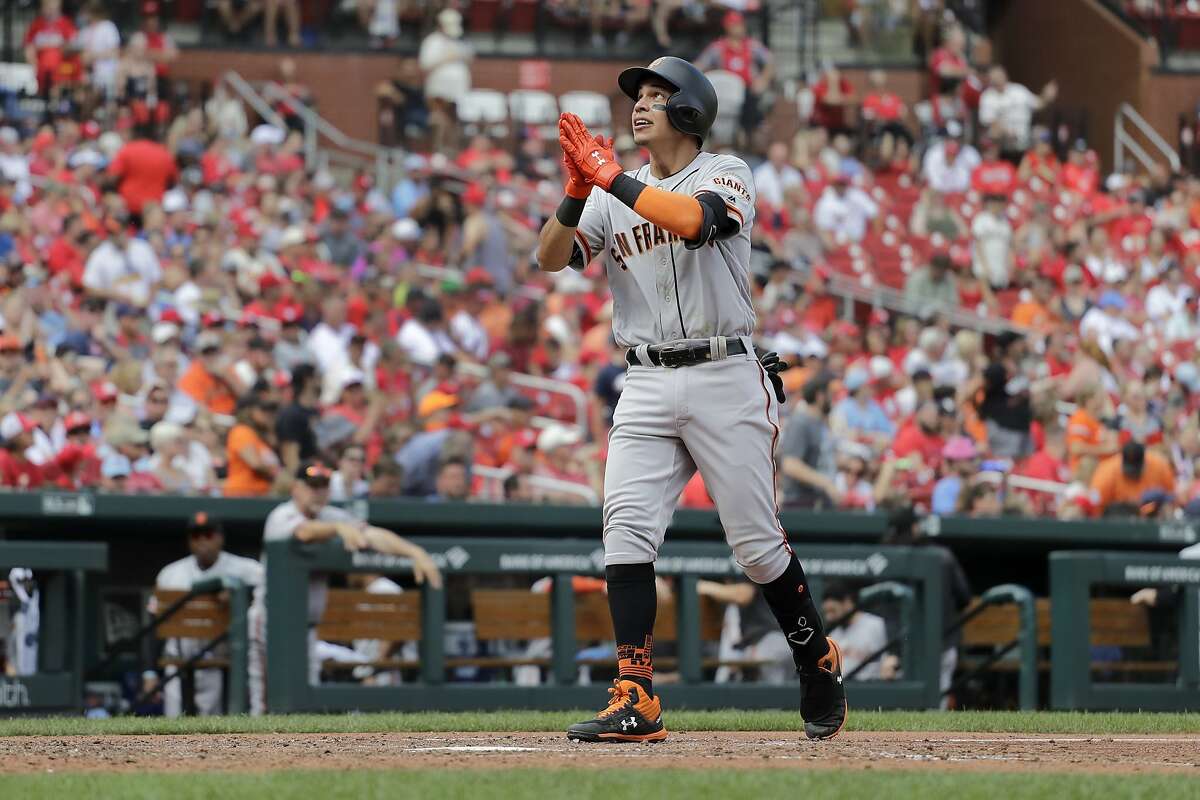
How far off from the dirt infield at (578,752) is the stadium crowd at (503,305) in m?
4.50

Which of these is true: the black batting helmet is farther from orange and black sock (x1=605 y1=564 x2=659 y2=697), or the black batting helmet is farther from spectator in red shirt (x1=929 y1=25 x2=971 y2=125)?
spectator in red shirt (x1=929 y1=25 x2=971 y2=125)

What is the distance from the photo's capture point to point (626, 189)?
6016 millimetres

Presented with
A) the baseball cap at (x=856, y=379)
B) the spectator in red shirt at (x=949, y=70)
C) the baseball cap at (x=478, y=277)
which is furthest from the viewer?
the spectator in red shirt at (x=949, y=70)

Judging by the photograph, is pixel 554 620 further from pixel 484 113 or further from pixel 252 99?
pixel 484 113

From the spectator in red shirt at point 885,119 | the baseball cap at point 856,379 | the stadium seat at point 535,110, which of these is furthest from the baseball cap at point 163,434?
the spectator in red shirt at point 885,119

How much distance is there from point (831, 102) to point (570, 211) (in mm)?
16668

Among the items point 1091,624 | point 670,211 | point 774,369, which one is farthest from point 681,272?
point 1091,624

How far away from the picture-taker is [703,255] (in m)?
6.31

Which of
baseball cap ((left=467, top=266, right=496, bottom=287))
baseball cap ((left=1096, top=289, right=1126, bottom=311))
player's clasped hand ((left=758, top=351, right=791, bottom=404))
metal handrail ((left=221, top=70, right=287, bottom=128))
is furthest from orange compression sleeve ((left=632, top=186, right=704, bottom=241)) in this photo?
metal handrail ((left=221, top=70, right=287, bottom=128))

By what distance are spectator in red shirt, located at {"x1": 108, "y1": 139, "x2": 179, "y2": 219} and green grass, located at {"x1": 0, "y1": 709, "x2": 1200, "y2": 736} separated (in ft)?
29.7

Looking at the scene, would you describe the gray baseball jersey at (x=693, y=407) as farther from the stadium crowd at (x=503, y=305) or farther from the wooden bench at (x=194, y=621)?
the stadium crowd at (x=503, y=305)

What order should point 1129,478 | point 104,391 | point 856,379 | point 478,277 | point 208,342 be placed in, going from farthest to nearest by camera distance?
point 478,277, point 856,379, point 208,342, point 1129,478, point 104,391

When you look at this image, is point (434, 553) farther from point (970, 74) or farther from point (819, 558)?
point (970, 74)

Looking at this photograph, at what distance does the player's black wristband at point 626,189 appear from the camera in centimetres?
600
